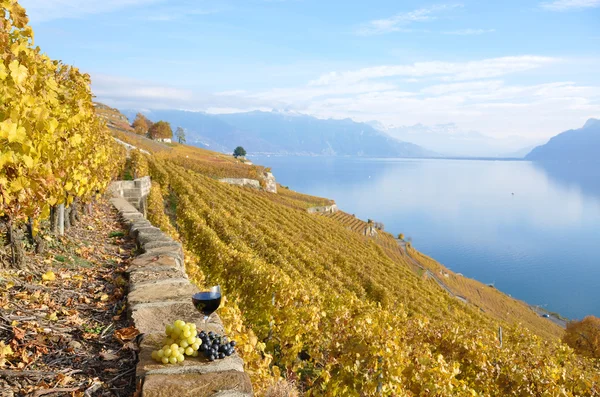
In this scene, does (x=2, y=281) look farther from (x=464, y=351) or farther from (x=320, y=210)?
(x=320, y=210)

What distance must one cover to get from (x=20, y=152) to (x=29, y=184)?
0.50m

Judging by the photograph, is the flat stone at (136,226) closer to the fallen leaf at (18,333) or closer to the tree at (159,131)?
the fallen leaf at (18,333)

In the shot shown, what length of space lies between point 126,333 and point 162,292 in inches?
36.3

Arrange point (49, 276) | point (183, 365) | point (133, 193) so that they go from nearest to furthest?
point (183, 365)
point (49, 276)
point (133, 193)

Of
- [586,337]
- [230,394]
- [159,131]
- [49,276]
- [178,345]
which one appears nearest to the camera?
[230,394]

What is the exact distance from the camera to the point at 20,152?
3398 mm

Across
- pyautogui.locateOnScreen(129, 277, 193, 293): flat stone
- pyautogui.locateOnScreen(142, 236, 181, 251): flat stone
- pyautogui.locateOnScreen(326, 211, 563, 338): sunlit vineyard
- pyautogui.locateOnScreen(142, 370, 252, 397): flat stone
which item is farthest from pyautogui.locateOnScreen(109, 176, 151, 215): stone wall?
pyautogui.locateOnScreen(326, 211, 563, 338): sunlit vineyard

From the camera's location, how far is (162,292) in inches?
164

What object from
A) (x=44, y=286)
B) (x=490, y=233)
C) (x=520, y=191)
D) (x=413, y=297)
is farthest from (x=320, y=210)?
(x=520, y=191)

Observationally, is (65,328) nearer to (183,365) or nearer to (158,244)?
(183,365)

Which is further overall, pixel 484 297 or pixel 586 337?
pixel 484 297

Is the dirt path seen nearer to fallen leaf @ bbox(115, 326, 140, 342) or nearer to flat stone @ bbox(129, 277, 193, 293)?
fallen leaf @ bbox(115, 326, 140, 342)

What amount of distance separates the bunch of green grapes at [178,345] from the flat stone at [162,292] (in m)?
1.19

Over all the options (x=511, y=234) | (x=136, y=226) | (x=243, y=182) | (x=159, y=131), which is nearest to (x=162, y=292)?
(x=136, y=226)
